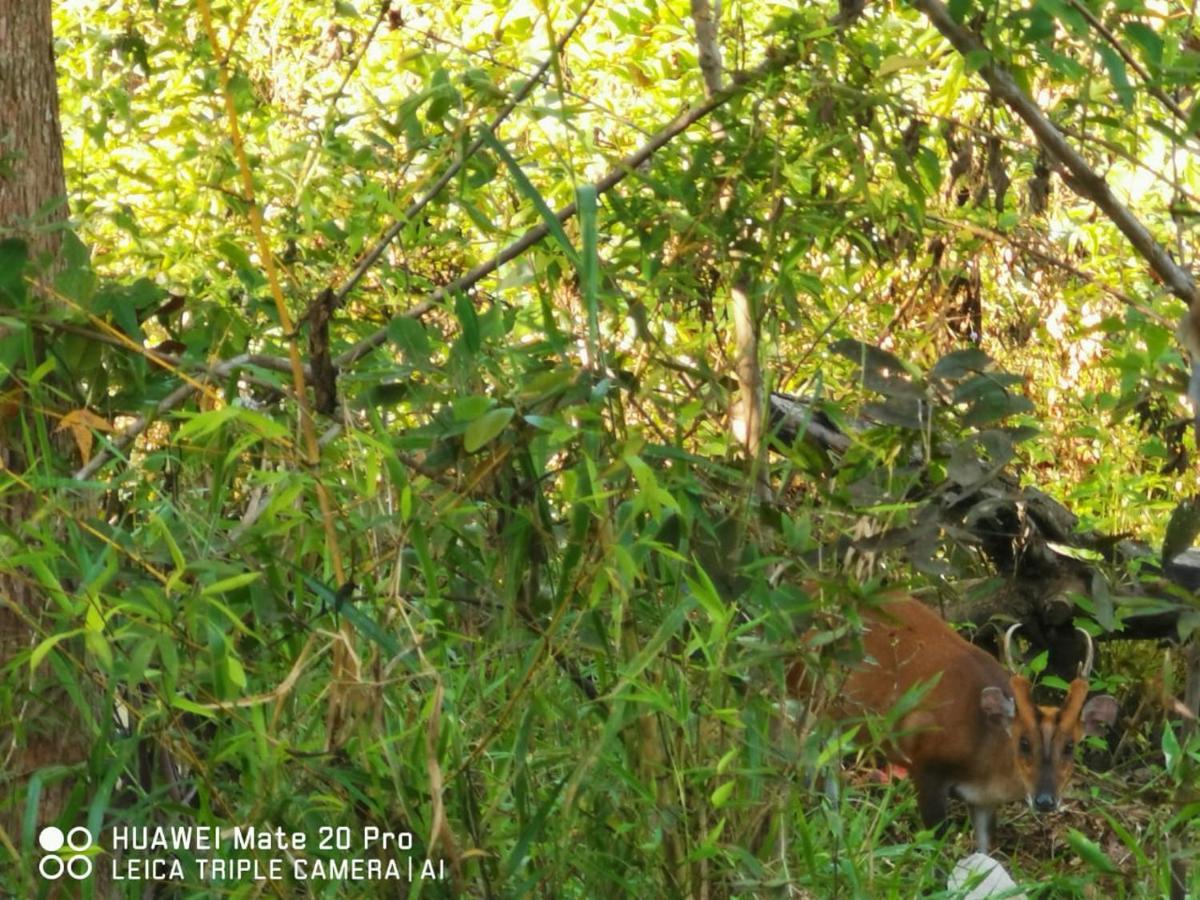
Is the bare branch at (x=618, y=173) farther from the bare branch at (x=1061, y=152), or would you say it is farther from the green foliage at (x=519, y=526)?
the bare branch at (x=1061, y=152)

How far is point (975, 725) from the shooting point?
19.3 feet

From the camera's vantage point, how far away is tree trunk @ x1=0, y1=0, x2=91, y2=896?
108 inches

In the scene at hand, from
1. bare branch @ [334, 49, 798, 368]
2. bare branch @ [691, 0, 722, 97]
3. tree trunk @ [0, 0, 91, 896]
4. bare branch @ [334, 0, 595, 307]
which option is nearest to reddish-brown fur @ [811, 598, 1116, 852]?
bare branch @ [691, 0, 722, 97]

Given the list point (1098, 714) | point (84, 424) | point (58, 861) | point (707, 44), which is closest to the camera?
point (84, 424)

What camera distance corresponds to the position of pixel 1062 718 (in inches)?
223

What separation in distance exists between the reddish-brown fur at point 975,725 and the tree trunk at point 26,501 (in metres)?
2.95

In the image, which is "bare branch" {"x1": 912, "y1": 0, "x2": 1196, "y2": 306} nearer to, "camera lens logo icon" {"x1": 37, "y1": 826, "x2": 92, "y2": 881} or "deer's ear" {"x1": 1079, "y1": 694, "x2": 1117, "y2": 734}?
"camera lens logo icon" {"x1": 37, "y1": 826, "x2": 92, "y2": 881}

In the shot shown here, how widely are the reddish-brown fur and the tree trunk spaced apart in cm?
295

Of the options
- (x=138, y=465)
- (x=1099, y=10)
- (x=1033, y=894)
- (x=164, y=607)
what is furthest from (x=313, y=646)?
(x=1033, y=894)

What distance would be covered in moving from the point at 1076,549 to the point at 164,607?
394 centimetres

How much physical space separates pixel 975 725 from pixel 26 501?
3706mm

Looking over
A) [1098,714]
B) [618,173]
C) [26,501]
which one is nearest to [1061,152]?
[618,173]

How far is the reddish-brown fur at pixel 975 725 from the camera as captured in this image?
5.54 metres

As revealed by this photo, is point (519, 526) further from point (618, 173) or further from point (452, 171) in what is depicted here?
point (618, 173)
